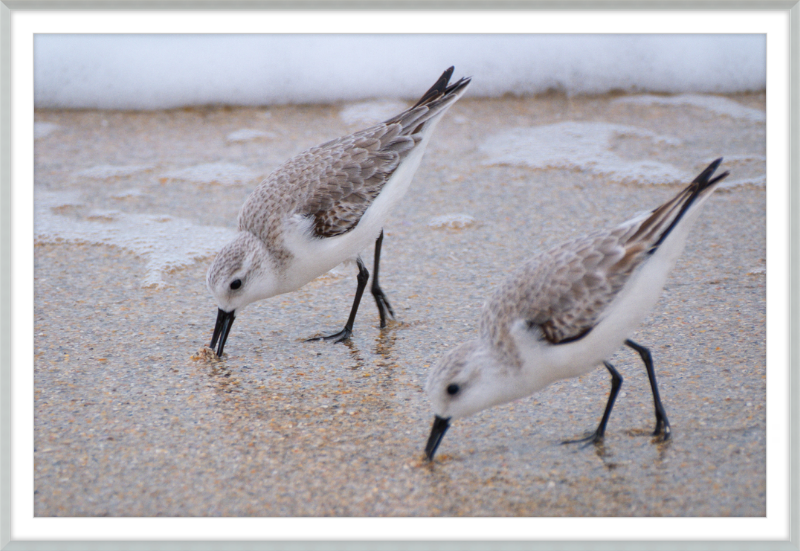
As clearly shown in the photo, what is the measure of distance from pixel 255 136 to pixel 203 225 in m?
1.36

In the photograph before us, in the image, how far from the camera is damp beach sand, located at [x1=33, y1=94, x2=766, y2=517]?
6.73 ft

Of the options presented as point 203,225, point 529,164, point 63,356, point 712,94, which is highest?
point 712,94

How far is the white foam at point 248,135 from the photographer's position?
5.16 metres

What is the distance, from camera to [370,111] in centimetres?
557

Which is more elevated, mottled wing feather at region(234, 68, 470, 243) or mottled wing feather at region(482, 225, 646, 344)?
mottled wing feather at region(234, 68, 470, 243)

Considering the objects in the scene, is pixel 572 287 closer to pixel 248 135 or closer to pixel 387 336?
pixel 387 336

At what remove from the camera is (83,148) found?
16.5 feet

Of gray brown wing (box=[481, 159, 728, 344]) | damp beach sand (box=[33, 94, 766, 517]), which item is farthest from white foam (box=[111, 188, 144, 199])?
gray brown wing (box=[481, 159, 728, 344])

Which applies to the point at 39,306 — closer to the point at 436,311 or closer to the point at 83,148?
the point at 436,311

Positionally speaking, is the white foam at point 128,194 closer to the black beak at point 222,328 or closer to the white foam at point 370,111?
the white foam at point 370,111

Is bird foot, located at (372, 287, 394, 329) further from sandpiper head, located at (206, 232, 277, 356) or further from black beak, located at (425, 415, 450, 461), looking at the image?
black beak, located at (425, 415, 450, 461)

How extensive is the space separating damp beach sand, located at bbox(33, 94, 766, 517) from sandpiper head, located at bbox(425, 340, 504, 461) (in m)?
0.13

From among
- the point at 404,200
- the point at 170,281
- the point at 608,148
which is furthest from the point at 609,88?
the point at 170,281

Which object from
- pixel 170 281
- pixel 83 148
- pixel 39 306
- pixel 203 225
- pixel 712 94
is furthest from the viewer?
pixel 712 94
